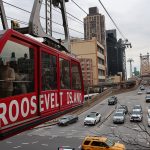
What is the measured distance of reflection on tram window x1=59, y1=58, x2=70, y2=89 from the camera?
351 inches

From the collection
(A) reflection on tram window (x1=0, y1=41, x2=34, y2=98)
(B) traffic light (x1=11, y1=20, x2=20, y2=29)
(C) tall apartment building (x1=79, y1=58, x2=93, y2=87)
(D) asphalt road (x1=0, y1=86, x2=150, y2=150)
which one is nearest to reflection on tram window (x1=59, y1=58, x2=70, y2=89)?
(B) traffic light (x1=11, y1=20, x2=20, y2=29)

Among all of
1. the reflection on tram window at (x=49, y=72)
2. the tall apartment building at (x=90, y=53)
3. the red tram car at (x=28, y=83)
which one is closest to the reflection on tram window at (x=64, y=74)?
the red tram car at (x=28, y=83)

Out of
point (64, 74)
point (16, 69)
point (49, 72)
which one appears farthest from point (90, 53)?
point (16, 69)

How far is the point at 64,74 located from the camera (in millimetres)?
9336

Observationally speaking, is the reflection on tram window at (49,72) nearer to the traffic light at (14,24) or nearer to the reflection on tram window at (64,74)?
the reflection on tram window at (64,74)

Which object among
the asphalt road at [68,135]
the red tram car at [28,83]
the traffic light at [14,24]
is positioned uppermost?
the traffic light at [14,24]

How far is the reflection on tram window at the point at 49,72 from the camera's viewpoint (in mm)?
7448

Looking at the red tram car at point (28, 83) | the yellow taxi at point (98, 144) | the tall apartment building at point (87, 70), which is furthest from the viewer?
the tall apartment building at point (87, 70)

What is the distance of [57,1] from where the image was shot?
10.1 metres

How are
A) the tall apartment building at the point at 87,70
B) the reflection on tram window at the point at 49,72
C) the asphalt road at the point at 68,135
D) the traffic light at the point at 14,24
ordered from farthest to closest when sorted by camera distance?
the tall apartment building at the point at 87,70 → the asphalt road at the point at 68,135 → the reflection on tram window at the point at 49,72 → the traffic light at the point at 14,24

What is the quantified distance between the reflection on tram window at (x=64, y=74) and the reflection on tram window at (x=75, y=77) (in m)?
0.67

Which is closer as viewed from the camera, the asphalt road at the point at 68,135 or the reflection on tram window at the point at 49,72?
the reflection on tram window at the point at 49,72

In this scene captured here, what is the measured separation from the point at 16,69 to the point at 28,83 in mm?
539

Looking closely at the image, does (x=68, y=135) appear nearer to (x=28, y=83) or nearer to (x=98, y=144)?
(x=98, y=144)
